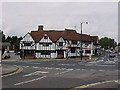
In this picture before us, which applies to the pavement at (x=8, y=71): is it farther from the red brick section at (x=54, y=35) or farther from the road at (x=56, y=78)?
the red brick section at (x=54, y=35)

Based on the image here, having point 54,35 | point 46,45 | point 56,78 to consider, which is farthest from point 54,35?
point 56,78

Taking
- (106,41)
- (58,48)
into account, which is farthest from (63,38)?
(106,41)

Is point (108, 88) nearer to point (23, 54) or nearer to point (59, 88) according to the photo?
point (59, 88)

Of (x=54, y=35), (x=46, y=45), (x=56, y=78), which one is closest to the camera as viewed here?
(x=56, y=78)

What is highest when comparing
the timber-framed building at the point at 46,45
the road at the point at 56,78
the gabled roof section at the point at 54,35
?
the gabled roof section at the point at 54,35

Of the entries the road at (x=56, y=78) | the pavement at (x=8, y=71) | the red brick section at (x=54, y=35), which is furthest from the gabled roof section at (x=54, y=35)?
the road at (x=56, y=78)

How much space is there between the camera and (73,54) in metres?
53.2

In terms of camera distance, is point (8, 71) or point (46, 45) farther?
point (46, 45)

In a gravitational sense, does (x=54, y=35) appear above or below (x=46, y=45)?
above

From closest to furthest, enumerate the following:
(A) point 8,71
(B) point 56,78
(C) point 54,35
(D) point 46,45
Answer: (B) point 56,78
(A) point 8,71
(D) point 46,45
(C) point 54,35

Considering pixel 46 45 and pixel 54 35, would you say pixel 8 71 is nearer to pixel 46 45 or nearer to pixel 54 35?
pixel 46 45

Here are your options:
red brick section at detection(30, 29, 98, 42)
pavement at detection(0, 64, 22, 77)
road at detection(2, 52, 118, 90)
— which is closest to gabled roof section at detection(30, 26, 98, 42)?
red brick section at detection(30, 29, 98, 42)

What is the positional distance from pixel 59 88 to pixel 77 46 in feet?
145

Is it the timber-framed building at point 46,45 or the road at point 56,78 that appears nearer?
the road at point 56,78
